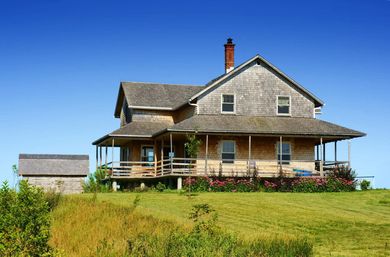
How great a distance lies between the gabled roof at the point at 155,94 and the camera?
46750mm

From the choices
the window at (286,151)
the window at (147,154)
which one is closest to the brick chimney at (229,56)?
the window at (286,151)

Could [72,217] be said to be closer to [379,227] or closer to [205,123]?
[379,227]

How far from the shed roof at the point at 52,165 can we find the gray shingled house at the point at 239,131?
11.9 metres

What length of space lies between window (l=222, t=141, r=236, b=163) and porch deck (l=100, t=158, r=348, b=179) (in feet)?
0.86

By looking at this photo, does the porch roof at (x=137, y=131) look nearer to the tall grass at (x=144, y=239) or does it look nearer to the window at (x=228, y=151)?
the window at (x=228, y=151)

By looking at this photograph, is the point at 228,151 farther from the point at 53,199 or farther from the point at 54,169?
the point at 54,169

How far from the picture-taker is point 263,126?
1606 inches

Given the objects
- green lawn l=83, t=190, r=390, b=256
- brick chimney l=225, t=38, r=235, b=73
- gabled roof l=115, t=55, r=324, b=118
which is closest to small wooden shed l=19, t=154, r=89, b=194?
gabled roof l=115, t=55, r=324, b=118

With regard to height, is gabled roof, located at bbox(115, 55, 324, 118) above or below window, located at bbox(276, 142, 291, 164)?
above

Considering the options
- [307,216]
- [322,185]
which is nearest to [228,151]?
[322,185]

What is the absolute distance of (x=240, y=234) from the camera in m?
17.3

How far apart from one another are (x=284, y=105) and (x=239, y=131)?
20.7ft

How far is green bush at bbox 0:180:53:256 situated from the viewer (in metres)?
13.2

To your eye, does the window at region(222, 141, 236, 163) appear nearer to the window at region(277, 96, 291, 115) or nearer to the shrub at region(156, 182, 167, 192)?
the window at region(277, 96, 291, 115)
